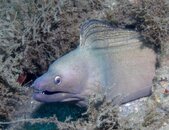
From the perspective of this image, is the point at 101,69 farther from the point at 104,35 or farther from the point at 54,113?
the point at 54,113

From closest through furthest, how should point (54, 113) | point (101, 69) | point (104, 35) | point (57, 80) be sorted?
point (57, 80)
point (101, 69)
point (104, 35)
point (54, 113)

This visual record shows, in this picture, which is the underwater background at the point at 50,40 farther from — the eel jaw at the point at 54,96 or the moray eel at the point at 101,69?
the eel jaw at the point at 54,96

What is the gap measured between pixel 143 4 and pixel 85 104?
5.45 ft

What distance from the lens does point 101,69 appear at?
403 cm

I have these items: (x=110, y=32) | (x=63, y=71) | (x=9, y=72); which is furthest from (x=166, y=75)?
(x=9, y=72)

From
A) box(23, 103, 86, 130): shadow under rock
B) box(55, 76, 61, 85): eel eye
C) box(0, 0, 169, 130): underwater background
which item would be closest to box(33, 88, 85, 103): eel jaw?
box(55, 76, 61, 85): eel eye

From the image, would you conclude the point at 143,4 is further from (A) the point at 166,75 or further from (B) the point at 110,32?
(A) the point at 166,75

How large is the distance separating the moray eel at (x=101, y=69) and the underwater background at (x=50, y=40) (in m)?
0.16

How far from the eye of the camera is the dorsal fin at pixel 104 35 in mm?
4089

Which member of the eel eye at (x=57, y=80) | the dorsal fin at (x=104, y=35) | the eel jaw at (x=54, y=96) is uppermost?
the dorsal fin at (x=104, y=35)

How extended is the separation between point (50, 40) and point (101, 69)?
1.21 metres

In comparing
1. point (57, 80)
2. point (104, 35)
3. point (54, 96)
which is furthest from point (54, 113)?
point (104, 35)

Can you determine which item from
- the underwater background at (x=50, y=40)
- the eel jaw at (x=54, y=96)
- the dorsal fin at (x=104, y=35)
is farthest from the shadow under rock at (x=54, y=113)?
the dorsal fin at (x=104, y=35)

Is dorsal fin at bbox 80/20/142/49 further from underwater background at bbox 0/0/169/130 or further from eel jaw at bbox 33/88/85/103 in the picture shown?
eel jaw at bbox 33/88/85/103
